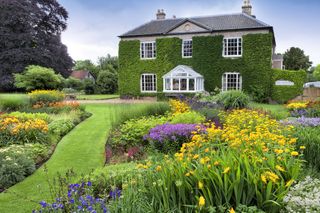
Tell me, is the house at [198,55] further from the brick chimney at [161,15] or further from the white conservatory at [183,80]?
the brick chimney at [161,15]

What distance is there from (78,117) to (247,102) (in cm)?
744

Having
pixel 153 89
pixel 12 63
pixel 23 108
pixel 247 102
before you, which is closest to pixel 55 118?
pixel 23 108

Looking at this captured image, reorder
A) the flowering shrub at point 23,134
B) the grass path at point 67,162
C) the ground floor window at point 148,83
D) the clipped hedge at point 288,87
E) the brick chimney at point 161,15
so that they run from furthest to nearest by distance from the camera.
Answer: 1. the brick chimney at point 161,15
2. the ground floor window at point 148,83
3. the clipped hedge at point 288,87
4. the flowering shrub at point 23,134
5. the grass path at point 67,162

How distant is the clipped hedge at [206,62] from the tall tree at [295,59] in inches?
1108

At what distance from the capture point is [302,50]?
1932 inches

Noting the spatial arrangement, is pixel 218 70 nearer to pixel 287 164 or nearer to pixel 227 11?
pixel 227 11

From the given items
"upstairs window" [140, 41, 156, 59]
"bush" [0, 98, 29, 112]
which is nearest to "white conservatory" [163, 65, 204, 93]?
"upstairs window" [140, 41, 156, 59]

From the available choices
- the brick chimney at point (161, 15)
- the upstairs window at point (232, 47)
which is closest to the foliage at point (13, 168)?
the upstairs window at point (232, 47)

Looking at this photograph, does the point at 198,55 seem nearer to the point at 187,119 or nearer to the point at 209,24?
the point at 209,24

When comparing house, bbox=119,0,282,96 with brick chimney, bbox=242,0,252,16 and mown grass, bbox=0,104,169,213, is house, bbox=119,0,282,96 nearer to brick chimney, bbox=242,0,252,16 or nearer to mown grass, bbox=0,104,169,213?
brick chimney, bbox=242,0,252,16

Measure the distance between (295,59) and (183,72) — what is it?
104ft

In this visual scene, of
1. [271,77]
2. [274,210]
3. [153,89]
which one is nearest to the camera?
[274,210]

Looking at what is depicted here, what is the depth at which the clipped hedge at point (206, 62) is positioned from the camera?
2339 centimetres

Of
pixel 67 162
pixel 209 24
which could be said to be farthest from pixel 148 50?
pixel 67 162
